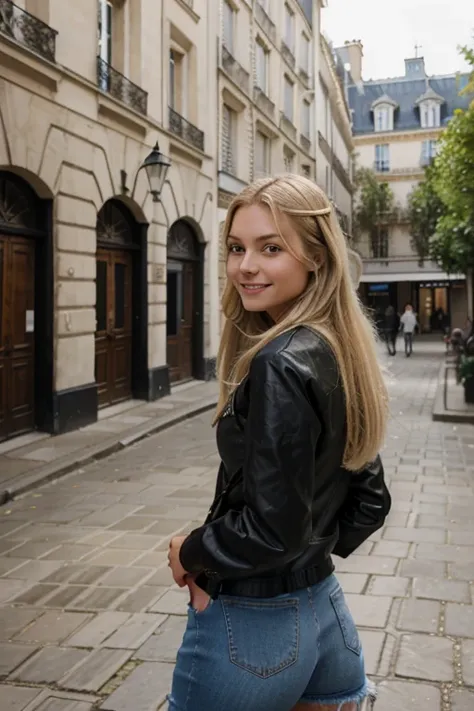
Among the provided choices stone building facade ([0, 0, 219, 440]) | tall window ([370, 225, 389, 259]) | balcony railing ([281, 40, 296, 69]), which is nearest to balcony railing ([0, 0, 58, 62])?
stone building facade ([0, 0, 219, 440])

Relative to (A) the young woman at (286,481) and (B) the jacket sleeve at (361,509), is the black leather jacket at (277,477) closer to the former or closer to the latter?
(A) the young woman at (286,481)

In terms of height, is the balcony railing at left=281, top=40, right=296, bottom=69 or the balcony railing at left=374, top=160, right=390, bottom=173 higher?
the balcony railing at left=374, top=160, right=390, bottom=173

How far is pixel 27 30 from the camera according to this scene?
975cm

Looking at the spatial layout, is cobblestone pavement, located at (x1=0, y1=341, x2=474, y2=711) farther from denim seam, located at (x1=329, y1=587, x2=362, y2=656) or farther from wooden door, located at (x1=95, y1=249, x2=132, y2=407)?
wooden door, located at (x1=95, y1=249, x2=132, y2=407)

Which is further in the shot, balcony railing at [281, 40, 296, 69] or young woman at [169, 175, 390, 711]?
balcony railing at [281, 40, 296, 69]

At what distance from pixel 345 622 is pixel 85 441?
840cm

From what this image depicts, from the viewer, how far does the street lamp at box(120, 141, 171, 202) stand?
12675 mm

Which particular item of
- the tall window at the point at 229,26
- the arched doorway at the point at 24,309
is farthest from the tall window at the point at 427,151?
the arched doorway at the point at 24,309

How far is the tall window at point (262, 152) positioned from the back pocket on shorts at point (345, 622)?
21.4 meters

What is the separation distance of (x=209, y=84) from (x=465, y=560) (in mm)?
14696

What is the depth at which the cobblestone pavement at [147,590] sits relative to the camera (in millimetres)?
3354

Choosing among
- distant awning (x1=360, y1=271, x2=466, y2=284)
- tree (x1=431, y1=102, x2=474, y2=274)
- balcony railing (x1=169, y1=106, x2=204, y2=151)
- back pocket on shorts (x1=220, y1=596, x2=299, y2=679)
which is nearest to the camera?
back pocket on shorts (x1=220, y1=596, x2=299, y2=679)

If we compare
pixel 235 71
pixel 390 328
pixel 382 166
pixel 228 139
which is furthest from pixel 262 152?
pixel 382 166

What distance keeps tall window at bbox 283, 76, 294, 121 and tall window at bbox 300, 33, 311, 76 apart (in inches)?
73.6
